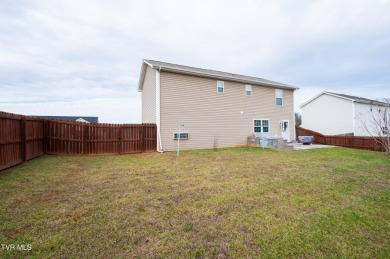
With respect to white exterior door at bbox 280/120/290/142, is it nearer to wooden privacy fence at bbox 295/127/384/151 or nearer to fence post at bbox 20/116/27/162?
wooden privacy fence at bbox 295/127/384/151

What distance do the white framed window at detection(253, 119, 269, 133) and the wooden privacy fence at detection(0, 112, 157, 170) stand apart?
8.68 metres

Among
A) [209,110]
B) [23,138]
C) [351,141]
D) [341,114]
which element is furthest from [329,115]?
[23,138]

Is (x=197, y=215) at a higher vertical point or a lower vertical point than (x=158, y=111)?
lower

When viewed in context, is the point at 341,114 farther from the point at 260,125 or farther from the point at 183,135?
the point at 183,135

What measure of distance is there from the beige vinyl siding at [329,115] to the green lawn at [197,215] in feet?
57.3

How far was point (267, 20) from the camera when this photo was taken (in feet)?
38.1

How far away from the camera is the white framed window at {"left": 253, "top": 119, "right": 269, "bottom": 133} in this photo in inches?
599

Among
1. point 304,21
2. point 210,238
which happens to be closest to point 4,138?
point 210,238

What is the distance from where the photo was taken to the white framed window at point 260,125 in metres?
15.2

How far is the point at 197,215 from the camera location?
309 centimetres

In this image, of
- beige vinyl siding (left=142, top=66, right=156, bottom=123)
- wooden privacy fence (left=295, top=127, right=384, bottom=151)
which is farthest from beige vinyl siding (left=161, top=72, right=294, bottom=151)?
wooden privacy fence (left=295, top=127, right=384, bottom=151)

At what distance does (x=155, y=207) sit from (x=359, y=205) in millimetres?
3976

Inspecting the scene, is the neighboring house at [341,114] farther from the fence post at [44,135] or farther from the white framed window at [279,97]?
the fence post at [44,135]

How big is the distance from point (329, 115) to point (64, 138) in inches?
1006
